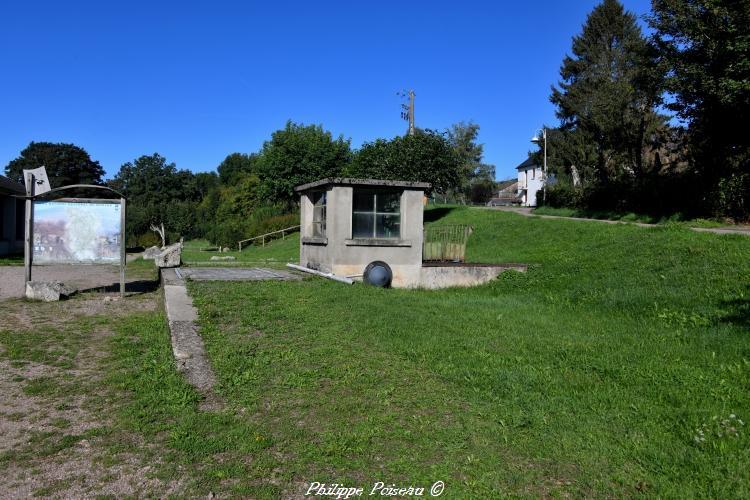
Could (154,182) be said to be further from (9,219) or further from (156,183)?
(9,219)

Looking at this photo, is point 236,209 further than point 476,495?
Yes

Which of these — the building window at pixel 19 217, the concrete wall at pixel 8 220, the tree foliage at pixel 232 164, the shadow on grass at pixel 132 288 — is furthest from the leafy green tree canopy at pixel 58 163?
the shadow on grass at pixel 132 288

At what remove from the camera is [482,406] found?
465cm

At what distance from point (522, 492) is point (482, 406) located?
4.48 ft

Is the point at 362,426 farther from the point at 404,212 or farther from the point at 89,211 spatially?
the point at 404,212

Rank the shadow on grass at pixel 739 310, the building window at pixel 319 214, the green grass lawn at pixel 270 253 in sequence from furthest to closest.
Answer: the green grass lawn at pixel 270 253, the building window at pixel 319 214, the shadow on grass at pixel 739 310

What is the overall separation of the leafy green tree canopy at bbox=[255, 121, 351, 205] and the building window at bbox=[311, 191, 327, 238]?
89.8ft

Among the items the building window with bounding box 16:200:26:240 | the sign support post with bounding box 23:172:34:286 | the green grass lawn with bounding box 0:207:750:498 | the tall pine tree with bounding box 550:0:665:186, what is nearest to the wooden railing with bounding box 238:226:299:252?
the building window with bounding box 16:200:26:240

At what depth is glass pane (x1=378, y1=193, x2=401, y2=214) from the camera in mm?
14508

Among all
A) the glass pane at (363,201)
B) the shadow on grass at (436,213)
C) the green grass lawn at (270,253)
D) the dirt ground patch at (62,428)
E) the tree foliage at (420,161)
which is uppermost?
the tree foliage at (420,161)

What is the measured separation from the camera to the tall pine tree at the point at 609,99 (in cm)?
2848

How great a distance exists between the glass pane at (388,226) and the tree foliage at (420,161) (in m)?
14.9

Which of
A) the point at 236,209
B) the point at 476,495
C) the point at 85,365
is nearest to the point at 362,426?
the point at 476,495

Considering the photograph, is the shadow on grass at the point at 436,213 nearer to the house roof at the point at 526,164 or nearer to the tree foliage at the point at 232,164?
the house roof at the point at 526,164
